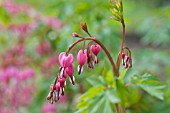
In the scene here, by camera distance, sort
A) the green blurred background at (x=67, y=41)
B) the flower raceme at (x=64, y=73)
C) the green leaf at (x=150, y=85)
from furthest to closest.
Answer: the green blurred background at (x=67, y=41)
the green leaf at (x=150, y=85)
the flower raceme at (x=64, y=73)

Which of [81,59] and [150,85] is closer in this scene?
[81,59]

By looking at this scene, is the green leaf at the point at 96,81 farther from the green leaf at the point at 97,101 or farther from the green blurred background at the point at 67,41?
the green blurred background at the point at 67,41

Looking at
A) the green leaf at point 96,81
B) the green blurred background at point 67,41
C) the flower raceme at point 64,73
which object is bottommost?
the flower raceme at point 64,73

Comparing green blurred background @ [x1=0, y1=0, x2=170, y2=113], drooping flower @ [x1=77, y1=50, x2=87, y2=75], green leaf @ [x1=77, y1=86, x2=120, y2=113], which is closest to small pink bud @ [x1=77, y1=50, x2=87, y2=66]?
drooping flower @ [x1=77, y1=50, x2=87, y2=75]

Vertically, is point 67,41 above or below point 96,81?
above

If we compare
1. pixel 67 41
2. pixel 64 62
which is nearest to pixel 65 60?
pixel 64 62

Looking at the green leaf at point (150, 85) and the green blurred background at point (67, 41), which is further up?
the green blurred background at point (67, 41)

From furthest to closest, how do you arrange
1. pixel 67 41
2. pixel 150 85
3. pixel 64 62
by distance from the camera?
1. pixel 67 41
2. pixel 150 85
3. pixel 64 62

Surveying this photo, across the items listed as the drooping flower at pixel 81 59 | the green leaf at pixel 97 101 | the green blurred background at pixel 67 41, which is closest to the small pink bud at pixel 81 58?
the drooping flower at pixel 81 59

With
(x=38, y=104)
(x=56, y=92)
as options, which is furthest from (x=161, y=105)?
(x=56, y=92)

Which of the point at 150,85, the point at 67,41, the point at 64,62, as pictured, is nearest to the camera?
the point at 64,62

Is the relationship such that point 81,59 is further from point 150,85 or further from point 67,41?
point 67,41

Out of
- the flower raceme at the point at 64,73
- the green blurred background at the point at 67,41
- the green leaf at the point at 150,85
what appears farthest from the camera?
the green blurred background at the point at 67,41
